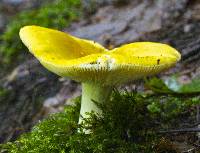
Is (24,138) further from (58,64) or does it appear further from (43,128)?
(58,64)

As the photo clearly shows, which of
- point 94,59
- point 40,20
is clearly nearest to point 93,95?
point 94,59

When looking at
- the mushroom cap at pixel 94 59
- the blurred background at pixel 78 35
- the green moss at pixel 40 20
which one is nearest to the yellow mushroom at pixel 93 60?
the mushroom cap at pixel 94 59

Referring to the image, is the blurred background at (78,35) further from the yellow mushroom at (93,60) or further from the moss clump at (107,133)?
the yellow mushroom at (93,60)

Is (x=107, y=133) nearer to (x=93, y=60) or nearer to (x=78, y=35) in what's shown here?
(x=93, y=60)

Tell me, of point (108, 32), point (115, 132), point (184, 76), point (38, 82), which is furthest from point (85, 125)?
point (108, 32)

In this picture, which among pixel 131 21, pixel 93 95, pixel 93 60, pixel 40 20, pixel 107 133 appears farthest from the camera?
pixel 40 20

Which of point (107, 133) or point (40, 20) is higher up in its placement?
point (40, 20)
